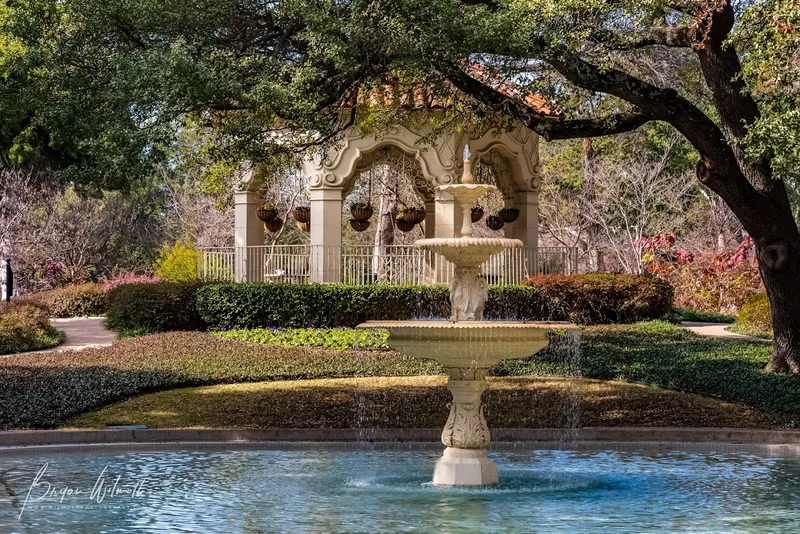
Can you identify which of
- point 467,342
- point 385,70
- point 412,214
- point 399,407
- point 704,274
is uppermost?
point 385,70

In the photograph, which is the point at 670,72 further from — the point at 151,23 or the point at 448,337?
the point at 448,337

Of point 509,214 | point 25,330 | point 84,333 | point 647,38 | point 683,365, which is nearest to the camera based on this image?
point 647,38

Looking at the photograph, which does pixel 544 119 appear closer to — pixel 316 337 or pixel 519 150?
pixel 316 337

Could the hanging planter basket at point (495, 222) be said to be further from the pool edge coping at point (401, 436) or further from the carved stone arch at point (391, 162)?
the pool edge coping at point (401, 436)

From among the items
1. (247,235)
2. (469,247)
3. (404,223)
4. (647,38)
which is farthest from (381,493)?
(404,223)

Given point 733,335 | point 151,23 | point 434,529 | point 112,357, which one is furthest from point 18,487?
point 733,335

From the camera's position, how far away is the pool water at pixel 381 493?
355 inches

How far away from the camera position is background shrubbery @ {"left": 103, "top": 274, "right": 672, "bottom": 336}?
24109 millimetres

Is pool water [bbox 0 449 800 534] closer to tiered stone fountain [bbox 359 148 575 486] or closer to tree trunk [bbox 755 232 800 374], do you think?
tiered stone fountain [bbox 359 148 575 486]

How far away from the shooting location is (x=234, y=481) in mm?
11109

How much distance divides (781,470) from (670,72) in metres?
11.6

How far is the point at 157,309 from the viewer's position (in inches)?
969

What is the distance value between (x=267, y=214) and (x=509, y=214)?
5939 mm

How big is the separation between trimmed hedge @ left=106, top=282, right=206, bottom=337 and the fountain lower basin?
14.3m
